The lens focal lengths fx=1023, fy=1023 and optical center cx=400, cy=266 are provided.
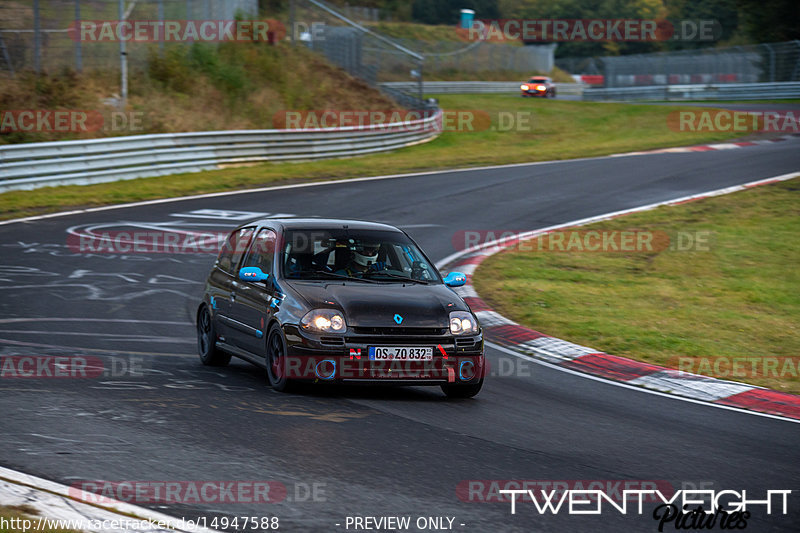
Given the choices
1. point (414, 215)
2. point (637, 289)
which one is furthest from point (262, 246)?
point (414, 215)

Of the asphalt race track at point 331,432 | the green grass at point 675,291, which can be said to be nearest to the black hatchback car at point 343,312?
the asphalt race track at point 331,432

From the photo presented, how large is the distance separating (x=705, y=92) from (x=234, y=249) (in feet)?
166

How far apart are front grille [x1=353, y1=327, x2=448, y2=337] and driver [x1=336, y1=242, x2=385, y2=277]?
3.11 feet

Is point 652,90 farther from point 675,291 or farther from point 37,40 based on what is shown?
point 675,291

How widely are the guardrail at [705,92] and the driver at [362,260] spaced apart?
46084 millimetres

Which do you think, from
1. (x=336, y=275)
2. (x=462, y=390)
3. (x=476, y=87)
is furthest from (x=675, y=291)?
(x=476, y=87)

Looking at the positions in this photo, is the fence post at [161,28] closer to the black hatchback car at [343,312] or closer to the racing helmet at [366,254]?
the black hatchback car at [343,312]

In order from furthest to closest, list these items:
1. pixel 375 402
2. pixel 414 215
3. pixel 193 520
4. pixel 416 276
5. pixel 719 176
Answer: pixel 719 176 → pixel 414 215 → pixel 416 276 → pixel 375 402 → pixel 193 520

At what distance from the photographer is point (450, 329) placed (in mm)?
8242

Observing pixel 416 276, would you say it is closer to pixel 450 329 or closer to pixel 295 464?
pixel 450 329

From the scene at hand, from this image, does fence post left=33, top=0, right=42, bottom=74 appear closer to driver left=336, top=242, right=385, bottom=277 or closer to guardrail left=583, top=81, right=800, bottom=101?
driver left=336, top=242, right=385, bottom=277

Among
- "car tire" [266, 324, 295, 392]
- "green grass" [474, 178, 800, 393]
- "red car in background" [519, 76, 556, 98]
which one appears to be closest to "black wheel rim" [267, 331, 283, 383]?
"car tire" [266, 324, 295, 392]

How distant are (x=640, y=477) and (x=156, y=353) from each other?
557 cm

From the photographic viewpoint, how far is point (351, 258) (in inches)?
356
